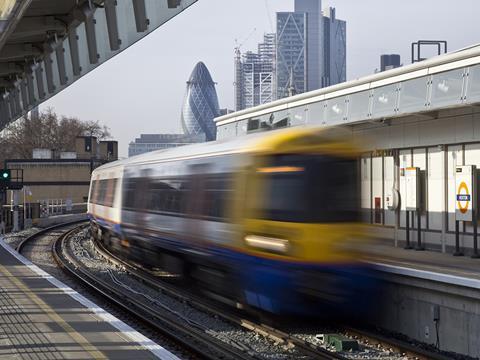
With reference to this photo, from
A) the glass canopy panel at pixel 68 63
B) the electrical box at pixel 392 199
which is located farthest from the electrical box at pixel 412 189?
the glass canopy panel at pixel 68 63

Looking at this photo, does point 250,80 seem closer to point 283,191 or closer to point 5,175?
point 5,175

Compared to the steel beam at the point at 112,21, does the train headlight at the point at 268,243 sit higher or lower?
lower

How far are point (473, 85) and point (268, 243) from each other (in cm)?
570

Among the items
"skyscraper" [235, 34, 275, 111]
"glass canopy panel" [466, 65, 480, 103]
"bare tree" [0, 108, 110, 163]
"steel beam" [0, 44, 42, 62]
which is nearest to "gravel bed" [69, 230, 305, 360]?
"steel beam" [0, 44, 42, 62]

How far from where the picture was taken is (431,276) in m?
10.7

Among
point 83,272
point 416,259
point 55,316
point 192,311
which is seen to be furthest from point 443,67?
point 83,272

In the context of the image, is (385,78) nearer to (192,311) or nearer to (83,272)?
(192,311)

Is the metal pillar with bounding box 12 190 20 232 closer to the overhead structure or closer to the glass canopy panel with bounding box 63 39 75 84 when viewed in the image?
the overhead structure

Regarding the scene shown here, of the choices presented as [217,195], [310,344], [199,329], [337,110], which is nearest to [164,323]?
[199,329]

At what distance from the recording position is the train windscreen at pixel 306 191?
34.1ft

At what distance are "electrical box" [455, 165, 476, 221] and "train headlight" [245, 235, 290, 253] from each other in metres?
5.24

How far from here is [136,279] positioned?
59.5ft

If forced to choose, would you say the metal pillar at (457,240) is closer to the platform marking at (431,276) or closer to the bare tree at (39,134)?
the platform marking at (431,276)

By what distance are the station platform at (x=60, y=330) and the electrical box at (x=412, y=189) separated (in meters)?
7.60
